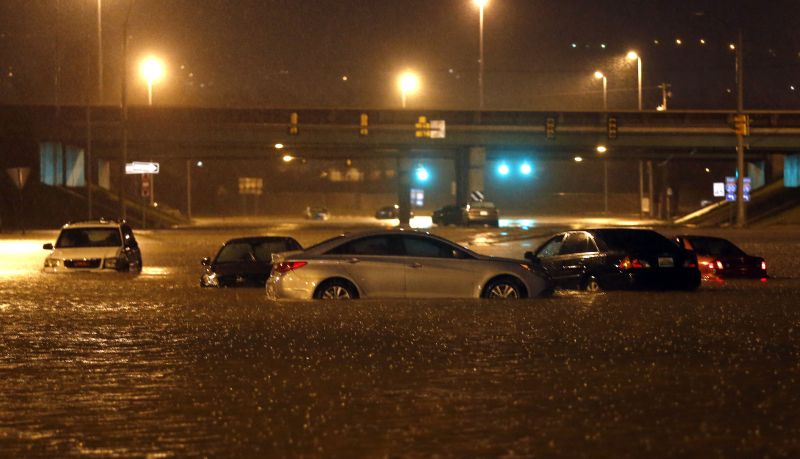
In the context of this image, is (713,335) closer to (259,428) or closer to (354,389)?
(354,389)

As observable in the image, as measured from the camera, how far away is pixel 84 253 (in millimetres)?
28969

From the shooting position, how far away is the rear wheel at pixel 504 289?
19.5 m

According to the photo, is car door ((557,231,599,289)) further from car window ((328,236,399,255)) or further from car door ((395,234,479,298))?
car window ((328,236,399,255))

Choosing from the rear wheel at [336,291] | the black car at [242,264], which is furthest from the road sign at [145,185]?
the rear wheel at [336,291]

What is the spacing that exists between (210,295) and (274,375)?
10487mm

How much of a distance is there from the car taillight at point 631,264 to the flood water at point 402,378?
161 cm

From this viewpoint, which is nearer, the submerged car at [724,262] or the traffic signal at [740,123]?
the submerged car at [724,262]

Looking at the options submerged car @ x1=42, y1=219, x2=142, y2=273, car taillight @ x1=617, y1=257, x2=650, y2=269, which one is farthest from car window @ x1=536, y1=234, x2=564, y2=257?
submerged car @ x1=42, y1=219, x2=142, y2=273

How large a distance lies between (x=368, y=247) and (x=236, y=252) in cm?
642

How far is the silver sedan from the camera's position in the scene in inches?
746

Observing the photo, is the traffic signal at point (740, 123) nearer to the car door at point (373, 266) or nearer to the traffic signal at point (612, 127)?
the traffic signal at point (612, 127)

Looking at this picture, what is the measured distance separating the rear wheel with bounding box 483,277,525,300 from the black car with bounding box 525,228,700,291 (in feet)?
6.63

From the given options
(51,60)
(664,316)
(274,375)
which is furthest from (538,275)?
(51,60)

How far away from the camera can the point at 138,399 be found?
34.4 feet
